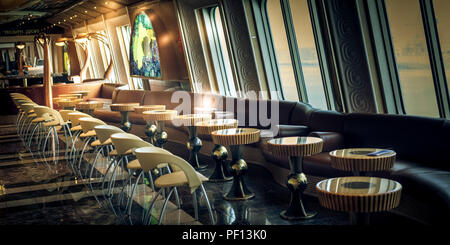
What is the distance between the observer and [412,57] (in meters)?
5.33

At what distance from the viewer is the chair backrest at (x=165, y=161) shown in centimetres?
369

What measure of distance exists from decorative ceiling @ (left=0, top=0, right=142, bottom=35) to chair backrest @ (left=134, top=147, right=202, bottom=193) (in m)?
10.2

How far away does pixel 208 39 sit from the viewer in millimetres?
10680

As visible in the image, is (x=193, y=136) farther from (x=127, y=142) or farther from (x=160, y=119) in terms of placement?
(x=127, y=142)

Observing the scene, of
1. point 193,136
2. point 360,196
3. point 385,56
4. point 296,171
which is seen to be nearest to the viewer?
point 360,196

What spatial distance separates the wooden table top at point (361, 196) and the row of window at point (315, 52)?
7.78 feet

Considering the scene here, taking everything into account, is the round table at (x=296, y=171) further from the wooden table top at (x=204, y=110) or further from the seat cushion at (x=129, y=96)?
the seat cushion at (x=129, y=96)

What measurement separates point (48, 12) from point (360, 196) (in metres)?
21.1

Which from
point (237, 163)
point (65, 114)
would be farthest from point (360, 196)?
point (65, 114)

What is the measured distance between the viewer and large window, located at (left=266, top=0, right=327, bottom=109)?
7.36 metres

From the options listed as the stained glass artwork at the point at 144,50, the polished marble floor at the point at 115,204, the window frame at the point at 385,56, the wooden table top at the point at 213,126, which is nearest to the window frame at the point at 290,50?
the window frame at the point at 385,56

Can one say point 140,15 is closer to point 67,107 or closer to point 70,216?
point 67,107

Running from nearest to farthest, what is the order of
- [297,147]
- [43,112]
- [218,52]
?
[297,147] < [43,112] < [218,52]

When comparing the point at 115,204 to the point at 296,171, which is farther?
the point at 115,204
